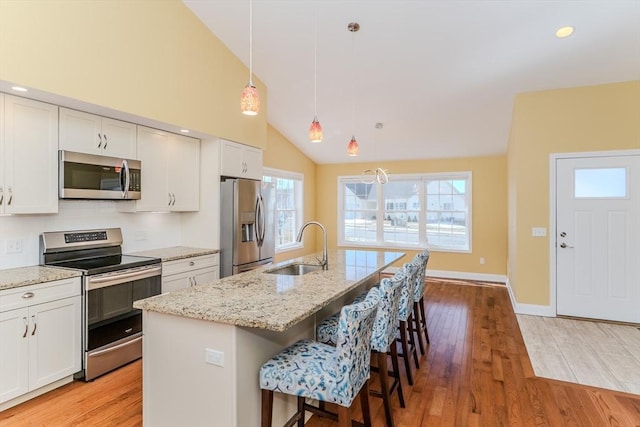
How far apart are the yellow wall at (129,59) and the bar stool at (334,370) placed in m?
2.60

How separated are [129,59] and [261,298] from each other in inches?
101

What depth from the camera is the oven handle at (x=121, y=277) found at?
285 centimetres

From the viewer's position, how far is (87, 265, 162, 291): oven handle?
285 centimetres

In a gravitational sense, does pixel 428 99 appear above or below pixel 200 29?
below

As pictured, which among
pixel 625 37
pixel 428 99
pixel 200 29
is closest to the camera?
pixel 625 37

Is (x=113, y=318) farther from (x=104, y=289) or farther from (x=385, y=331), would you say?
(x=385, y=331)

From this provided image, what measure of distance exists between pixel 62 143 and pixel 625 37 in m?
5.45

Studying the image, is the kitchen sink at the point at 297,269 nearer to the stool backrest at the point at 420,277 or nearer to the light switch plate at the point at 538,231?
the stool backrest at the point at 420,277

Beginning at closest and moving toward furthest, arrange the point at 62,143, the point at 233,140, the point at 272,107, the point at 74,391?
the point at 74,391
the point at 62,143
the point at 233,140
the point at 272,107

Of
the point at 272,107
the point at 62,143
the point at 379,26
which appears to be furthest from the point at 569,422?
the point at 272,107

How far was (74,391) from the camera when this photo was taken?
271cm

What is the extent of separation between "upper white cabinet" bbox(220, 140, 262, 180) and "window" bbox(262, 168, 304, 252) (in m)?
1.59

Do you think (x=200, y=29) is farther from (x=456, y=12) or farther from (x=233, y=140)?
(x=456, y=12)

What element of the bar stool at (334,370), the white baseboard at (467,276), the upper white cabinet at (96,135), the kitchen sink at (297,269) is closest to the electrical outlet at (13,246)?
the upper white cabinet at (96,135)
